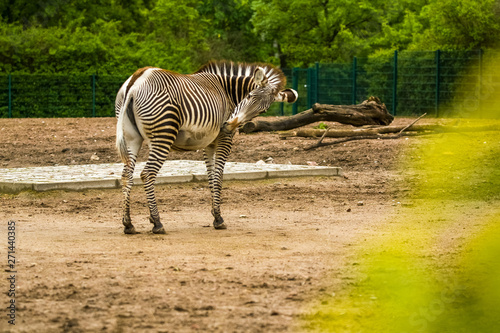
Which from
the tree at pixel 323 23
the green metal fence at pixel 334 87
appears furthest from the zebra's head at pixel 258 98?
the tree at pixel 323 23

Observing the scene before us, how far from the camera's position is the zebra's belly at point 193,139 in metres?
8.33

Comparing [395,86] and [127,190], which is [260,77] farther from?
[395,86]

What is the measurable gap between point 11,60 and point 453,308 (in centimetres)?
3153

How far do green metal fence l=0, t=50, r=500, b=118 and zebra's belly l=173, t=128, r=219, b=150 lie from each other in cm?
1786

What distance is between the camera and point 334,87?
2992cm

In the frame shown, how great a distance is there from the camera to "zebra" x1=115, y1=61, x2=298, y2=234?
802cm

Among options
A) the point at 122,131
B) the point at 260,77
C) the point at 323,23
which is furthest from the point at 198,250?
the point at 323,23

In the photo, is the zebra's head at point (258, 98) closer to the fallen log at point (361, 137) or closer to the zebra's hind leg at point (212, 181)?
the zebra's hind leg at point (212, 181)

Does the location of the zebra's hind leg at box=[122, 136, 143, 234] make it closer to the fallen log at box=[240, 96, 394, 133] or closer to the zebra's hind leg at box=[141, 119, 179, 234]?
the zebra's hind leg at box=[141, 119, 179, 234]

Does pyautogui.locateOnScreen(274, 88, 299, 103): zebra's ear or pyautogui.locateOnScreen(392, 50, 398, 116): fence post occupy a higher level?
pyautogui.locateOnScreen(274, 88, 299, 103): zebra's ear

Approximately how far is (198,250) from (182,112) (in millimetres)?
1672

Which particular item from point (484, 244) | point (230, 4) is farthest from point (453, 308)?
point (230, 4)

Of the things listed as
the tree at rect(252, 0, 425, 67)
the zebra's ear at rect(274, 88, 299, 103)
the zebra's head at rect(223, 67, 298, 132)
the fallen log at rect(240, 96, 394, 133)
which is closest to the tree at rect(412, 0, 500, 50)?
the fallen log at rect(240, 96, 394, 133)

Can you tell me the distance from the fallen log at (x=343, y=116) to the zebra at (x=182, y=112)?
859cm
